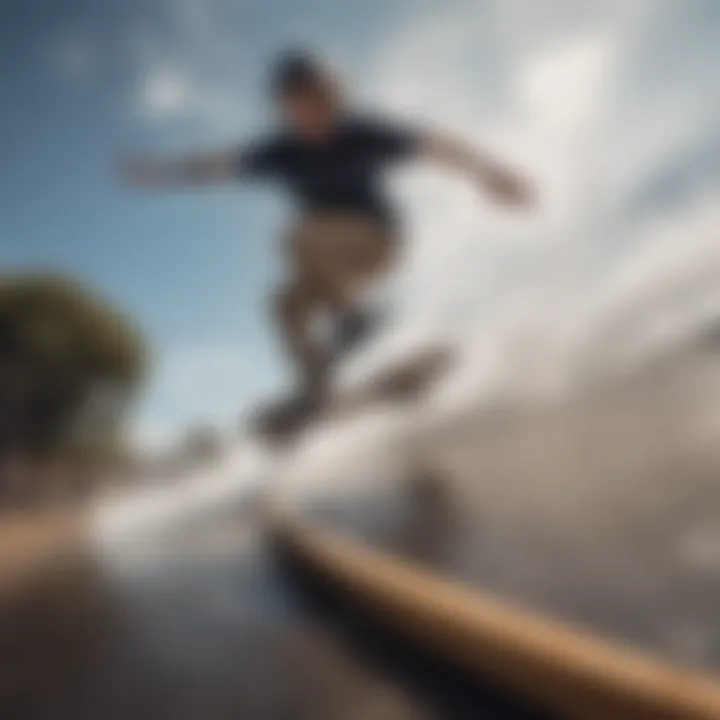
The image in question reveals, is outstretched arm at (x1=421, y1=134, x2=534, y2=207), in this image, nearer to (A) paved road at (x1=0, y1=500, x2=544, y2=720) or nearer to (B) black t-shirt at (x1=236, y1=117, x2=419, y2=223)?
(B) black t-shirt at (x1=236, y1=117, x2=419, y2=223)

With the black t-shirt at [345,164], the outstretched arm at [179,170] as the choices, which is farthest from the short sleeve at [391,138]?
the outstretched arm at [179,170]

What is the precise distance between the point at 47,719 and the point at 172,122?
0.57 meters

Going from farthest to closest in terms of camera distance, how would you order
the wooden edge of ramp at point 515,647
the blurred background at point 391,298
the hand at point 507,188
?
the hand at point 507,188 < the blurred background at point 391,298 < the wooden edge of ramp at point 515,647

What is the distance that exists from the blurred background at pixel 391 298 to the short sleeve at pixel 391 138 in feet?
0.05

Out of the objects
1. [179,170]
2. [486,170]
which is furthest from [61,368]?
[486,170]

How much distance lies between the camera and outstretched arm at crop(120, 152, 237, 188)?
963mm

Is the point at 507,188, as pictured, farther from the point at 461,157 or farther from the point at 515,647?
the point at 515,647

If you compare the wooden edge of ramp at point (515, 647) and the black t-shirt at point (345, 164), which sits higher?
the black t-shirt at point (345, 164)

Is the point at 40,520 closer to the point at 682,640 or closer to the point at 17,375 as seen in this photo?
the point at 17,375

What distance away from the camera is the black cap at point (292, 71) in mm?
937

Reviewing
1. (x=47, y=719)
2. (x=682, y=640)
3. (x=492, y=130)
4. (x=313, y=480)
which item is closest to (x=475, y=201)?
(x=492, y=130)

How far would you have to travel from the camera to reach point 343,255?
921 mm

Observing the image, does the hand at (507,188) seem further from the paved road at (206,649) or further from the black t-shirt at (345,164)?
the paved road at (206,649)

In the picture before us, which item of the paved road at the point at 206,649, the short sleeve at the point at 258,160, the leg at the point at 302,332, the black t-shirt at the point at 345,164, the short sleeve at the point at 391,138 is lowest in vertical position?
the paved road at the point at 206,649
